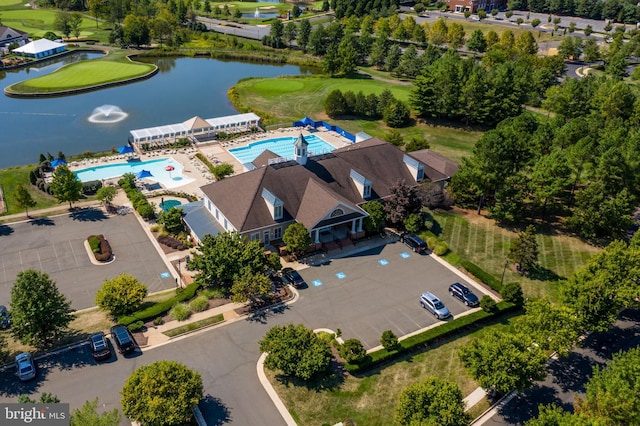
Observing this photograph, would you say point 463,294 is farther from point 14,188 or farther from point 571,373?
point 14,188

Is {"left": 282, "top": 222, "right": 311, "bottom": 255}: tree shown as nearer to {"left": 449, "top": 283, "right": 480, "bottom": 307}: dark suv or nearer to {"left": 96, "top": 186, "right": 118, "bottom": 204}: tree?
{"left": 449, "top": 283, "right": 480, "bottom": 307}: dark suv

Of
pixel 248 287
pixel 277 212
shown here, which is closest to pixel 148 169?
pixel 277 212

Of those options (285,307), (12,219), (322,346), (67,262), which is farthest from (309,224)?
(12,219)

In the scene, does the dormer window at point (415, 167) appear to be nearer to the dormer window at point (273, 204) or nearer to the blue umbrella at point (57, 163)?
the dormer window at point (273, 204)

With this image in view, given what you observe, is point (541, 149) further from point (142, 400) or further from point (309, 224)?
point (142, 400)

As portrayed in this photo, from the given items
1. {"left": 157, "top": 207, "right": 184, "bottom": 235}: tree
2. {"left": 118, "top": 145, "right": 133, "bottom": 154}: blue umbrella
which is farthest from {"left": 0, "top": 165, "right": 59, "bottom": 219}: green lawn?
{"left": 157, "top": 207, "right": 184, "bottom": 235}: tree
